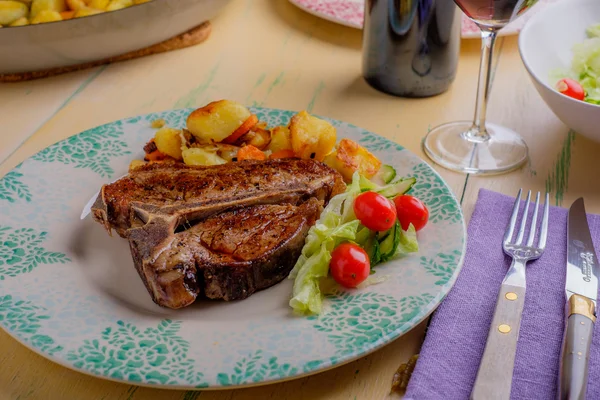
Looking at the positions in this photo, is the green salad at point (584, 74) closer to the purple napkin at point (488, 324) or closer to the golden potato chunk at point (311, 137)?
the purple napkin at point (488, 324)

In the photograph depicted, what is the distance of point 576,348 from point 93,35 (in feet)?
6.60

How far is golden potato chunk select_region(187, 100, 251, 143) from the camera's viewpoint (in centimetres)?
214

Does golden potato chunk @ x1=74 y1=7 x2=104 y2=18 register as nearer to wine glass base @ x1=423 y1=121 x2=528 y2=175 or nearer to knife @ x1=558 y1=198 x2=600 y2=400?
wine glass base @ x1=423 y1=121 x2=528 y2=175

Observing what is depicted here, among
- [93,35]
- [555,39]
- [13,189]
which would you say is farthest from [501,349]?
[93,35]

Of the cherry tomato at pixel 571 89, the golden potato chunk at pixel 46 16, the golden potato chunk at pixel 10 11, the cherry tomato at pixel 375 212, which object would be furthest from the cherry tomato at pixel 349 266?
the golden potato chunk at pixel 10 11

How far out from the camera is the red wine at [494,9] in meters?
1.93

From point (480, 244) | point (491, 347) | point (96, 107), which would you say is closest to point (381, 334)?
point (491, 347)

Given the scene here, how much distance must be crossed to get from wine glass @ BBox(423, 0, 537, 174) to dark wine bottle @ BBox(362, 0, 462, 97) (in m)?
0.22

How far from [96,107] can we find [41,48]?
11.4 inches

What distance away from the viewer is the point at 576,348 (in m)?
1.42

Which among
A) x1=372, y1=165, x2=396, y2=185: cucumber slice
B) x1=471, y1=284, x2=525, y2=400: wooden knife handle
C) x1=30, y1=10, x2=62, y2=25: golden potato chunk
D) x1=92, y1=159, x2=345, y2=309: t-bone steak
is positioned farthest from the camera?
x1=30, y1=10, x2=62, y2=25: golden potato chunk

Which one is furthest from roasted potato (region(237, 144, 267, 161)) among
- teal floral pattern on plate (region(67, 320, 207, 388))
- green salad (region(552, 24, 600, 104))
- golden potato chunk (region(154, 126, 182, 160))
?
green salad (region(552, 24, 600, 104))

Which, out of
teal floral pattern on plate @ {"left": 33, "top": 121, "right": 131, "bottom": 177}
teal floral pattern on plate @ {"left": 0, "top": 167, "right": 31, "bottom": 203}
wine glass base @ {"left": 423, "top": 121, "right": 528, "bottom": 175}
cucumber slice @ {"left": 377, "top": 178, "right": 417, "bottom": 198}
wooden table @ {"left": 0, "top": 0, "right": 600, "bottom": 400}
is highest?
cucumber slice @ {"left": 377, "top": 178, "right": 417, "bottom": 198}

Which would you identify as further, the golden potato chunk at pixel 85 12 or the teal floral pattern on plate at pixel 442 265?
the golden potato chunk at pixel 85 12
